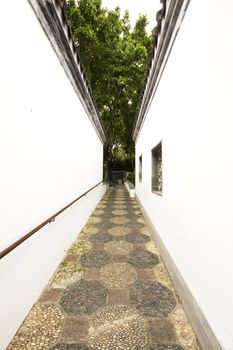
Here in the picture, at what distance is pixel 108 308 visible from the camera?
8.33 feet

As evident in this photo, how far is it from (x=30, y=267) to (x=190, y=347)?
1931mm

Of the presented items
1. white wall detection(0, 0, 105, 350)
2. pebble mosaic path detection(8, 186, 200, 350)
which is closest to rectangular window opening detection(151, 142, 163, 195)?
pebble mosaic path detection(8, 186, 200, 350)

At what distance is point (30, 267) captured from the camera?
8.13ft

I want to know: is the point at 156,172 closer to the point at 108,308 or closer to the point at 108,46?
the point at 108,308

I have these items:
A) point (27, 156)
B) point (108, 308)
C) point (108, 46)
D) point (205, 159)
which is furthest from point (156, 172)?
point (108, 46)

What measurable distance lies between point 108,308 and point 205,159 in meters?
2.16

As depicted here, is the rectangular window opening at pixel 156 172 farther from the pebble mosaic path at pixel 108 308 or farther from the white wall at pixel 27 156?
the white wall at pixel 27 156

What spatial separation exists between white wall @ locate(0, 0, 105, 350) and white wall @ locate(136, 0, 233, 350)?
6.39ft

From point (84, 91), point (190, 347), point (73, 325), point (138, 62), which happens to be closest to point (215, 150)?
point (190, 347)

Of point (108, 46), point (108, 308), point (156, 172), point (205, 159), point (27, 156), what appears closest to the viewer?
point (205, 159)

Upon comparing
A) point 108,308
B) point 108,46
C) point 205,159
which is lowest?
point 108,308

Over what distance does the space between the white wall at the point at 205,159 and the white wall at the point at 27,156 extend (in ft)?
6.39

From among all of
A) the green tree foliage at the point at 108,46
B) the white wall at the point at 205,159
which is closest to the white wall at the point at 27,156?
the white wall at the point at 205,159

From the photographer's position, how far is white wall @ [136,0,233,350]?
63.1 inches
